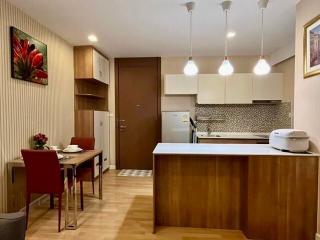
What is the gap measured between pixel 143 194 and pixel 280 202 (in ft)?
6.59

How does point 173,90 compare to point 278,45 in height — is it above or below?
below

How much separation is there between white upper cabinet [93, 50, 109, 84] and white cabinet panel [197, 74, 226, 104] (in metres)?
1.95

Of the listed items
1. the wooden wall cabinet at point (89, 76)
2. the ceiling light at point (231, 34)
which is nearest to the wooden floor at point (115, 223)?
the wooden wall cabinet at point (89, 76)

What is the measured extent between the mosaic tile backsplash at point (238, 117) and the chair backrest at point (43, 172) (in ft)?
10.3

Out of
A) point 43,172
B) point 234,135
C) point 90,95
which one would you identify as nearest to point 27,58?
point 43,172

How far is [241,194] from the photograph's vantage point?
2.46 meters

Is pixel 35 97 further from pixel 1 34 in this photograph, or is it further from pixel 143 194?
pixel 143 194

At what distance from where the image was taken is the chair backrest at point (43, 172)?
92.3 inches

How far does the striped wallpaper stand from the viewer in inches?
99.1

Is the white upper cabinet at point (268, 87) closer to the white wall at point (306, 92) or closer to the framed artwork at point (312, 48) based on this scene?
the white wall at point (306, 92)

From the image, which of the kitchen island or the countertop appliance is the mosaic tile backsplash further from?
the countertop appliance

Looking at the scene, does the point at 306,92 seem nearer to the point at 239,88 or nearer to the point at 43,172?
the point at 239,88

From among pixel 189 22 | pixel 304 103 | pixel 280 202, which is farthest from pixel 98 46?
pixel 280 202

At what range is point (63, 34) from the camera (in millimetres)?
3551
